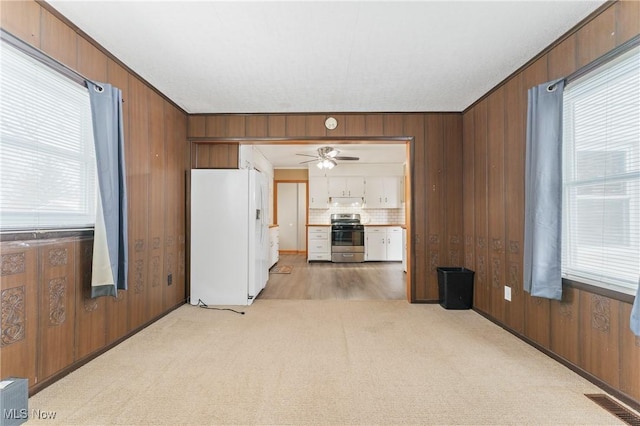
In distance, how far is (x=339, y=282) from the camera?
5.26 metres

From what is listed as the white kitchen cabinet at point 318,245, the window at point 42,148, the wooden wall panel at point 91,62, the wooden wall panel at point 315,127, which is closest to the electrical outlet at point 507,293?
the wooden wall panel at point 315,127

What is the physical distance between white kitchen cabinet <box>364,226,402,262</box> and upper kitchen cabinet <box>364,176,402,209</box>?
0.66 m

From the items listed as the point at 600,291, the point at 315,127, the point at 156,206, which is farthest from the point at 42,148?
the point at 600,291

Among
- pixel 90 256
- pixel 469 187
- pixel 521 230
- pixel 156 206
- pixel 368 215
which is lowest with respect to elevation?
pixel 90 256

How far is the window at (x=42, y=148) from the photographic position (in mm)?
1710

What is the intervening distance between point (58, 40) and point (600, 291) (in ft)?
13.3

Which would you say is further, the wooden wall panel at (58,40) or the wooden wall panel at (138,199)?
the wooden wall panel at (138,199)

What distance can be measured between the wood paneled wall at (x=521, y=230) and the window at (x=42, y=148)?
3.65 m

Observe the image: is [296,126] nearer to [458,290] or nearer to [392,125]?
[392,125]

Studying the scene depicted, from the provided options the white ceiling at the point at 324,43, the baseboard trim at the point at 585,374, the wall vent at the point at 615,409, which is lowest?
the wall vent at the point at 615,409

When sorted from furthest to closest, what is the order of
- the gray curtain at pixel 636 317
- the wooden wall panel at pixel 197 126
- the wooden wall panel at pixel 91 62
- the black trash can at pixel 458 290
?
the wooden wall panel at pixel 197 126 → the black trash can at pixel 458 290 → the wooden wall panel at pixel 91 62 → the gray curtain at pixel 636 317

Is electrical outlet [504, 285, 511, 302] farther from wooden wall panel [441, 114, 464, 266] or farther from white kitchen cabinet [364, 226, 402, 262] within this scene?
white kitchen cabinet [364, 226, 402, 262]

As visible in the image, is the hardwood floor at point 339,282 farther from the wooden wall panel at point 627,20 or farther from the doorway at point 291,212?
the wooden wall panel at point 627,20

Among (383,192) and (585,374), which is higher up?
(383,192)
